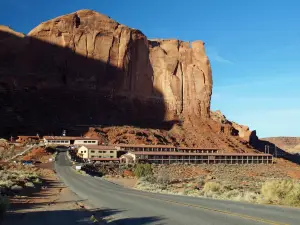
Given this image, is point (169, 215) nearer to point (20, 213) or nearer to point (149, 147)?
point (20, 213)

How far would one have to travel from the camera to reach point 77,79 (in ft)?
380

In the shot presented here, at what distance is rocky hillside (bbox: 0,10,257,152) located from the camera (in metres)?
106

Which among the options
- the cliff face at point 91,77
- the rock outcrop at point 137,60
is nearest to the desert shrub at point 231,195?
the cliff face at point 91,77

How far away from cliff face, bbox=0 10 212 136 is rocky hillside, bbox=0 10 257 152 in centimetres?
27

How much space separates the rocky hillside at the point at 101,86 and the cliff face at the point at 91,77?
0.27 m

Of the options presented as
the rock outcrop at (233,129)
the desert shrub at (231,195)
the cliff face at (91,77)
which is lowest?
the desert shrub at (231,195)

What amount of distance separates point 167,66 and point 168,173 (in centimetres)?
6799

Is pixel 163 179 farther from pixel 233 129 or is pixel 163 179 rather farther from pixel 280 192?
pixel 233 129

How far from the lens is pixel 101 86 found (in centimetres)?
11725

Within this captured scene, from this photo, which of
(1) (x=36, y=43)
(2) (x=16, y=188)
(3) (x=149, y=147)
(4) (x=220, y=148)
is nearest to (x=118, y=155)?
(3) (x=149, y=147)

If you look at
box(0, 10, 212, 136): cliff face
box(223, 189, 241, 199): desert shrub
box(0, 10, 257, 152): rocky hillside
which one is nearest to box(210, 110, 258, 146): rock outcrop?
box(0, 10, 257, 152): rocky hillside

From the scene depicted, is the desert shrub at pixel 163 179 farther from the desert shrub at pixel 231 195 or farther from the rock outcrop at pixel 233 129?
the rock outcrop at pixel 233 129

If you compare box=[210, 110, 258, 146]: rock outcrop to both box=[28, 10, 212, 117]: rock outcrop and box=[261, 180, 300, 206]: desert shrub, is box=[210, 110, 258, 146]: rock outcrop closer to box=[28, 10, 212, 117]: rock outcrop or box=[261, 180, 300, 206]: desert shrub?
box=[28, 10, 212, 117]: rock outcrop

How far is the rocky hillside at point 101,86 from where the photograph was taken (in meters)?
106
